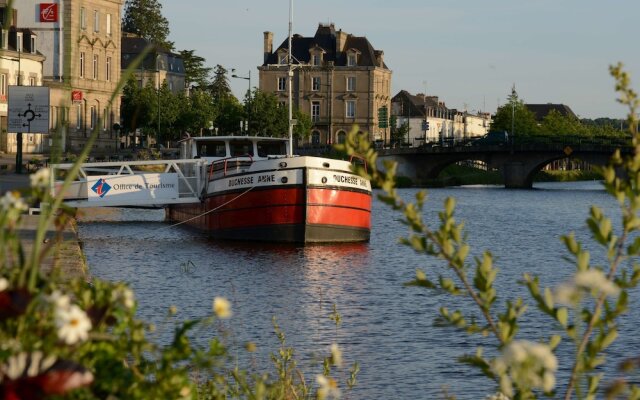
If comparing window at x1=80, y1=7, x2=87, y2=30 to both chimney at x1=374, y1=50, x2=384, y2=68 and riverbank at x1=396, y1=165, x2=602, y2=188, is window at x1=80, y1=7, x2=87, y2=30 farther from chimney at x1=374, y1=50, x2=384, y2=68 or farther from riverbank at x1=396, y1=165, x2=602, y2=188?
chimney at x1=374, y1=50, x2=384, y2=68

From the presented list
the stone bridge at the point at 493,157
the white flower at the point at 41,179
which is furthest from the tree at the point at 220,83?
the white flower at the point at 41,179

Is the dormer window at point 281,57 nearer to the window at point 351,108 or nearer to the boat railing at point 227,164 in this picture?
the window at point 351,108

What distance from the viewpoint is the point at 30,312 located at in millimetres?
3900

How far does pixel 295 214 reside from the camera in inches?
1070

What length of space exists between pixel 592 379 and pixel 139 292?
1366 centimetres

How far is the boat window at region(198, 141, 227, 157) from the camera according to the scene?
106 ft

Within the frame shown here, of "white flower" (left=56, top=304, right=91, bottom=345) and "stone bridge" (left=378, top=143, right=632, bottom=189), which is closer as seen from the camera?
"white flower" (left=56, top=304, right=91, bottom=345)

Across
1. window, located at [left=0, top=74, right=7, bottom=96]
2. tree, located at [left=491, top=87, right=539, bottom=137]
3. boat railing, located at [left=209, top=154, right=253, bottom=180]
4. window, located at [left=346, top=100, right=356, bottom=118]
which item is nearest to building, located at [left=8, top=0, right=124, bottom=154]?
window, located at [left=0, top=74, right=7, bottom=96]

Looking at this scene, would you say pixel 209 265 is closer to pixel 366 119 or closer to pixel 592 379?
pixel 592 379

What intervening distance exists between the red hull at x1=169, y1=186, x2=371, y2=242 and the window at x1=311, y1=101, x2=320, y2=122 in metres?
95.7

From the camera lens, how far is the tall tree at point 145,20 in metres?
134

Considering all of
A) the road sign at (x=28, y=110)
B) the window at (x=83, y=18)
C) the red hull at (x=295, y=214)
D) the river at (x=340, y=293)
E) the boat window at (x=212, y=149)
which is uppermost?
the window at (x=83, y=18)

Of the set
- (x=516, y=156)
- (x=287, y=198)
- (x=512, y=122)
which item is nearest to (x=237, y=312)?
(x=287, y=198)

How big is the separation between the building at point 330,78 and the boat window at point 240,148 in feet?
294
